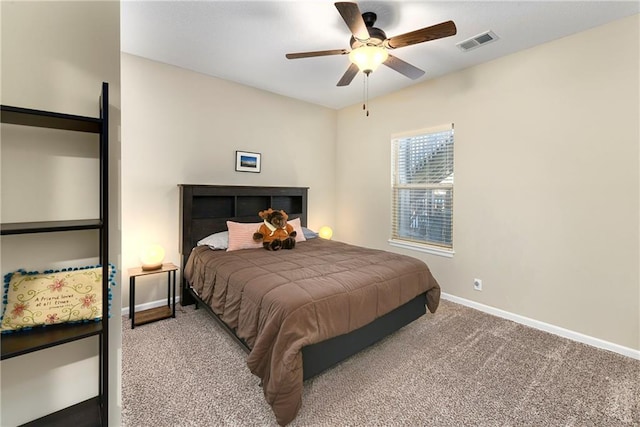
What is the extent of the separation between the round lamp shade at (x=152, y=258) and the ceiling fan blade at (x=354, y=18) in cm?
277

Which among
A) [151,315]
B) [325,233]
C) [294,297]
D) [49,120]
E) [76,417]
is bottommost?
[151,315]

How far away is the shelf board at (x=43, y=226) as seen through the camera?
979 millimetres

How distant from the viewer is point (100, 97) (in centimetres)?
127

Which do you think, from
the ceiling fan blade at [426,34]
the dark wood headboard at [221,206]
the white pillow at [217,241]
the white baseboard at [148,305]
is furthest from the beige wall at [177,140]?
the ceiling fan blade at [426,34]

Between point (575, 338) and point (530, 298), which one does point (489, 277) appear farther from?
point (575, 338)

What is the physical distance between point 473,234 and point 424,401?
2101mm

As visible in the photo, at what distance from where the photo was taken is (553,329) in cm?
273

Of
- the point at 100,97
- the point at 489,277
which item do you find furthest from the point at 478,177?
the point at 100,97

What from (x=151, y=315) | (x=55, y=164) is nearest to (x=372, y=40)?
(x=55, y=164)

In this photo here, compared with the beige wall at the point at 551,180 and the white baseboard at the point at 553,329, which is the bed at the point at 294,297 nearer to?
the white baseboard at the point at 553,329

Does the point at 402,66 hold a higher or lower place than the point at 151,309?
higher

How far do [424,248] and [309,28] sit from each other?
2.88m

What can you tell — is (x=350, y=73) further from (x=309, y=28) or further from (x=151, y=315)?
(x=151, y=315)

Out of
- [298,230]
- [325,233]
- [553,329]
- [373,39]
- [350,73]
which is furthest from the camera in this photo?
[325,233]
